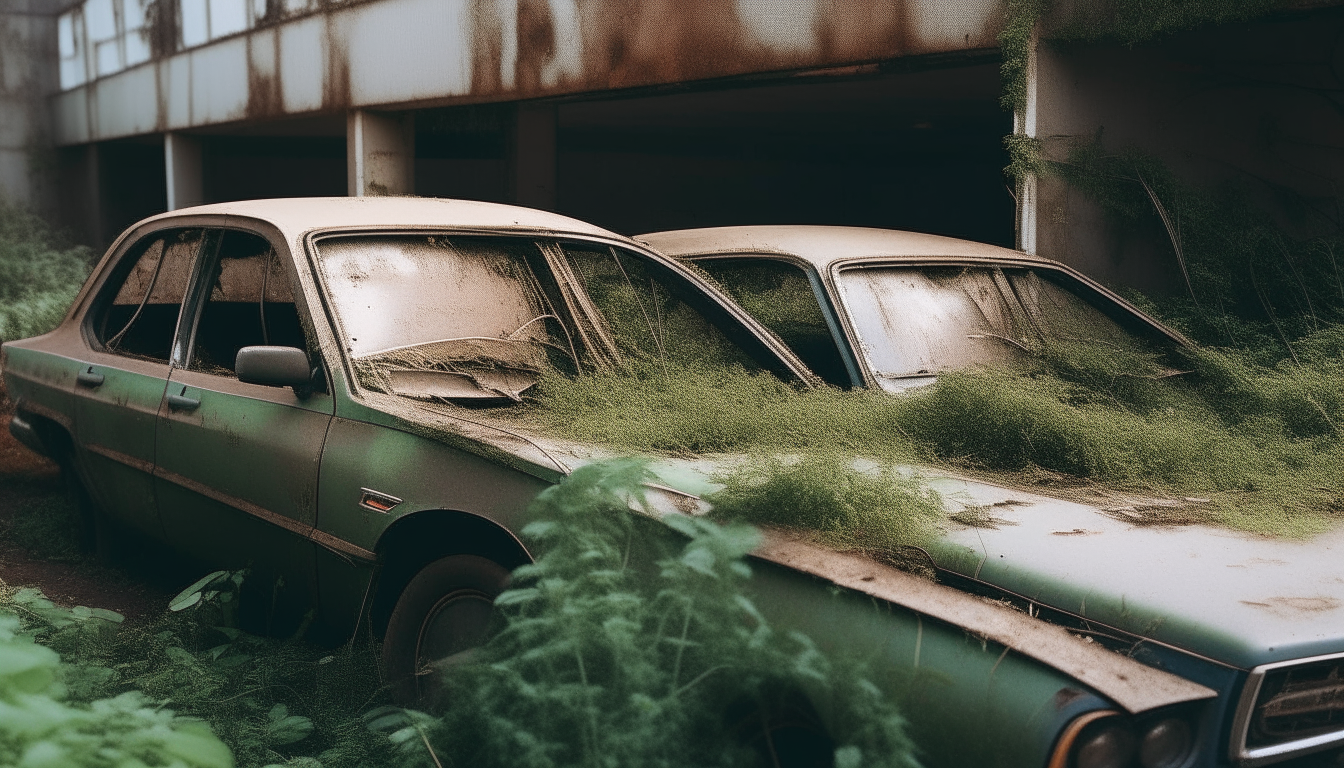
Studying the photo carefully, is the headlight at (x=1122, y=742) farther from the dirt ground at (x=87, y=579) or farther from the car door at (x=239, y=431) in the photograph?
the dirt ground at (x=87, y=579)

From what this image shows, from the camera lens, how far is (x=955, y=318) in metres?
4.26

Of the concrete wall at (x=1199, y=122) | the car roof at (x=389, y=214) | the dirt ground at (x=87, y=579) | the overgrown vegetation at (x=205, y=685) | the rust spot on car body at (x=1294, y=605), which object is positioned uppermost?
the concrete wall at (x=1199, y=122)

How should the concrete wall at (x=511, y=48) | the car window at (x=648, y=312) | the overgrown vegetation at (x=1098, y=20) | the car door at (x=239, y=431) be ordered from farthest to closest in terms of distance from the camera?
the concrete wall at (x=511, y=48)
the overgrown vegetation at (x=1098, y=20)
the car window at (x=648, y=312)
the car door at (x=239, y=431)

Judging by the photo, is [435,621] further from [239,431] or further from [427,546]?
[239,431]

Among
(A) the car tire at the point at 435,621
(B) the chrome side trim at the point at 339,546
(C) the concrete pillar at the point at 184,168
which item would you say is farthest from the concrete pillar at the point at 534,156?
(A) the car tire at the point at 435,621

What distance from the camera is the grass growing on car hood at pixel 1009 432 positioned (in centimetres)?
259

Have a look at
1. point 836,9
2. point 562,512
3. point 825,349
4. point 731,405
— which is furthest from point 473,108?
point 562,512

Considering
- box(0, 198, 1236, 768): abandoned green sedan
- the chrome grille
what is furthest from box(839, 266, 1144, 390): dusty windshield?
the chrome grille

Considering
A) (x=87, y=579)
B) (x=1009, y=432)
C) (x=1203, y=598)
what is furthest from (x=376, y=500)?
(x=87, y=579)

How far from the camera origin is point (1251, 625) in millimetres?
1975

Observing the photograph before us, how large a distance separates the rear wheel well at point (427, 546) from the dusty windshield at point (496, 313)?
435mm

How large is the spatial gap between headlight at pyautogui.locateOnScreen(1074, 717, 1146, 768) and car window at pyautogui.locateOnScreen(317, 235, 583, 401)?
1.94m

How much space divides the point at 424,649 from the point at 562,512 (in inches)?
29.3

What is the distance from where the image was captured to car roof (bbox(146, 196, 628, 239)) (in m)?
3.68
